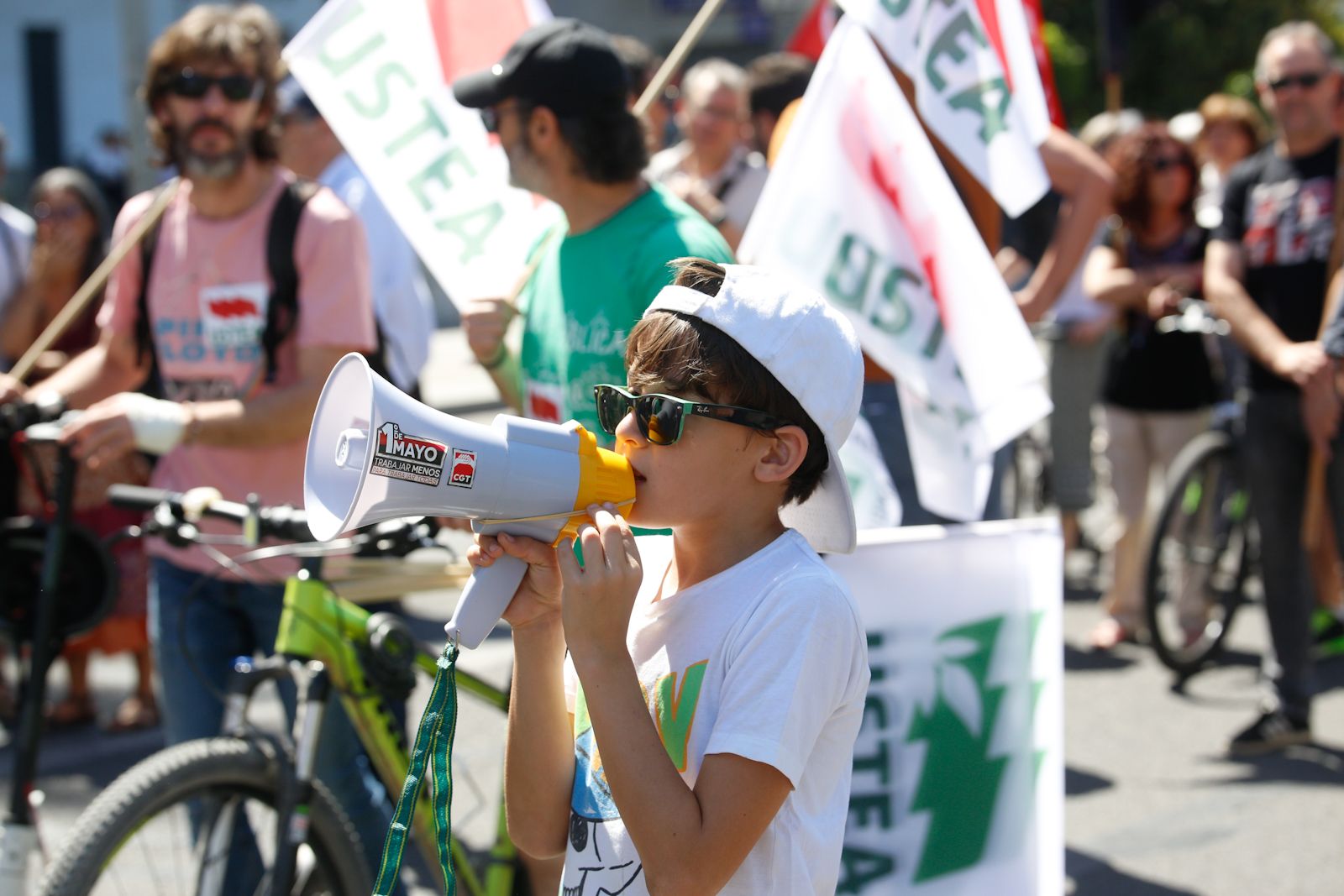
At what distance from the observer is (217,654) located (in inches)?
132

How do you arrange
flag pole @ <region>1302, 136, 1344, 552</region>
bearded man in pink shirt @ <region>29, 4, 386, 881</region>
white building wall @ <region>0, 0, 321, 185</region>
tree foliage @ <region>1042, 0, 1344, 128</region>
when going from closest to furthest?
1. bearded man in pink shirt @ <region>29, 4, 386, 881</region>
2. flag pole @ <region>1302, 136, 1344, 552</region>
3. white building wall @ <region>0, 0, 321, 185</region>
4. tree foliage @ <region>1042, 0, 1344, 128</region>

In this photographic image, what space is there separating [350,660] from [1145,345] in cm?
430

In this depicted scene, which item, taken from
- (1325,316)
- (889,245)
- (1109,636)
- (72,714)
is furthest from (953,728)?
(72,714)

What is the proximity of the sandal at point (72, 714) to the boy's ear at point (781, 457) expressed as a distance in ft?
15.0

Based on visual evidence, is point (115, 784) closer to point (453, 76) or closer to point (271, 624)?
point (271, 624)

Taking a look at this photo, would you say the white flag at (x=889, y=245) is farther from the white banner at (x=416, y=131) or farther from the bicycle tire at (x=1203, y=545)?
the bicycle tire at (x=1203, y=545)

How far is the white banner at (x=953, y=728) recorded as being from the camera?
125 inches

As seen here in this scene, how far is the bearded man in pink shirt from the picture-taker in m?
3.32

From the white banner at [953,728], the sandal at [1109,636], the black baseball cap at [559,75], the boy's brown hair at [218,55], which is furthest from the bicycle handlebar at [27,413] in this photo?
the sandal at [1109,636]

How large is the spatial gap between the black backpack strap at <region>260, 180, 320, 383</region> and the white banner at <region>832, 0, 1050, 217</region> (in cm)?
149

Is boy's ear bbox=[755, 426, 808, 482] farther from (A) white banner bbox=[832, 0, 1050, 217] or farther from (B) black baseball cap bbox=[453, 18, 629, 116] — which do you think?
(A) white banner bbox=[832, 0, 1050, 217]

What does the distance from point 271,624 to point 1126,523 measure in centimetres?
407

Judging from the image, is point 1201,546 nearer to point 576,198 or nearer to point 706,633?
point 576,198

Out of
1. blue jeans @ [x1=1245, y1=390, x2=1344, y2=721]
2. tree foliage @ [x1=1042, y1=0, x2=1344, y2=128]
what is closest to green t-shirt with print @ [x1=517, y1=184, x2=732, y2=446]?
blue jeans @ [x1=1245, y1=390, x2=1344, y2=721]
